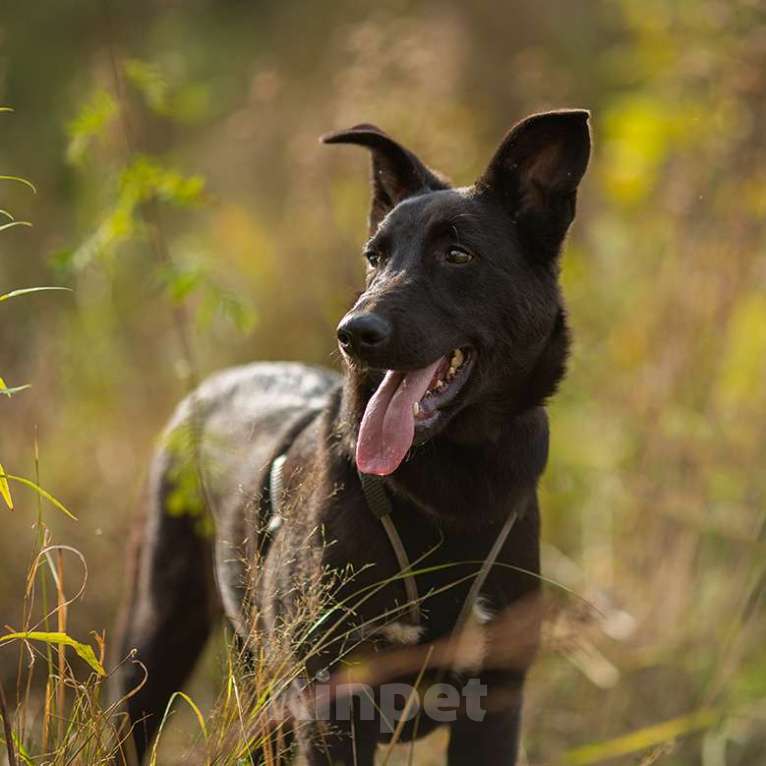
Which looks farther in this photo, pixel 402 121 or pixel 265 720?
pixel 402 121

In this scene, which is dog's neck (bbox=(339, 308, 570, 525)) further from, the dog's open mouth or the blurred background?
the blurred background

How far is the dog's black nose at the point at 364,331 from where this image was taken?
103 inches

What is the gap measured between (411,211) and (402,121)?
269 cm

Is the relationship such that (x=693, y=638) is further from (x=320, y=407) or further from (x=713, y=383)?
(x=320, y=407)

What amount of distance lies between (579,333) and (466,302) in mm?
2722

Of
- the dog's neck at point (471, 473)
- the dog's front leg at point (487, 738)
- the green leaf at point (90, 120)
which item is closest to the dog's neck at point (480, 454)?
the dog's neck at point (471, 473)

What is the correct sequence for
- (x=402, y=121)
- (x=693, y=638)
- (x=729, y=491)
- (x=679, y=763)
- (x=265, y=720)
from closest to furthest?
(x=265, y=720) < (x=679, y=763) < (x=693, y=638) < (x=729, y=491) < (x=402, y=121)

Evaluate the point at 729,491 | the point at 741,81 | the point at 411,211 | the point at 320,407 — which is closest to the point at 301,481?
the point at 320,407

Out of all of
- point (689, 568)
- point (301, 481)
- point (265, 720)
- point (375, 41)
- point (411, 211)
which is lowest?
point (689, 568)

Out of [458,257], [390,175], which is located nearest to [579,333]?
[390,175]


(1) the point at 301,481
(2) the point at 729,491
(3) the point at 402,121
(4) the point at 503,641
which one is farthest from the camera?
(3) the point at 402,121

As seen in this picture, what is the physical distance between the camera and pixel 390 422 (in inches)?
108

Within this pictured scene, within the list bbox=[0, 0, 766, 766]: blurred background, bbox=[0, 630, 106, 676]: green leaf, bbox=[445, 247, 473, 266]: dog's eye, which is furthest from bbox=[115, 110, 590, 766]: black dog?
bbox=[0, 0, 766, 766]: blurred background

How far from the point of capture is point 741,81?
5.25 m
